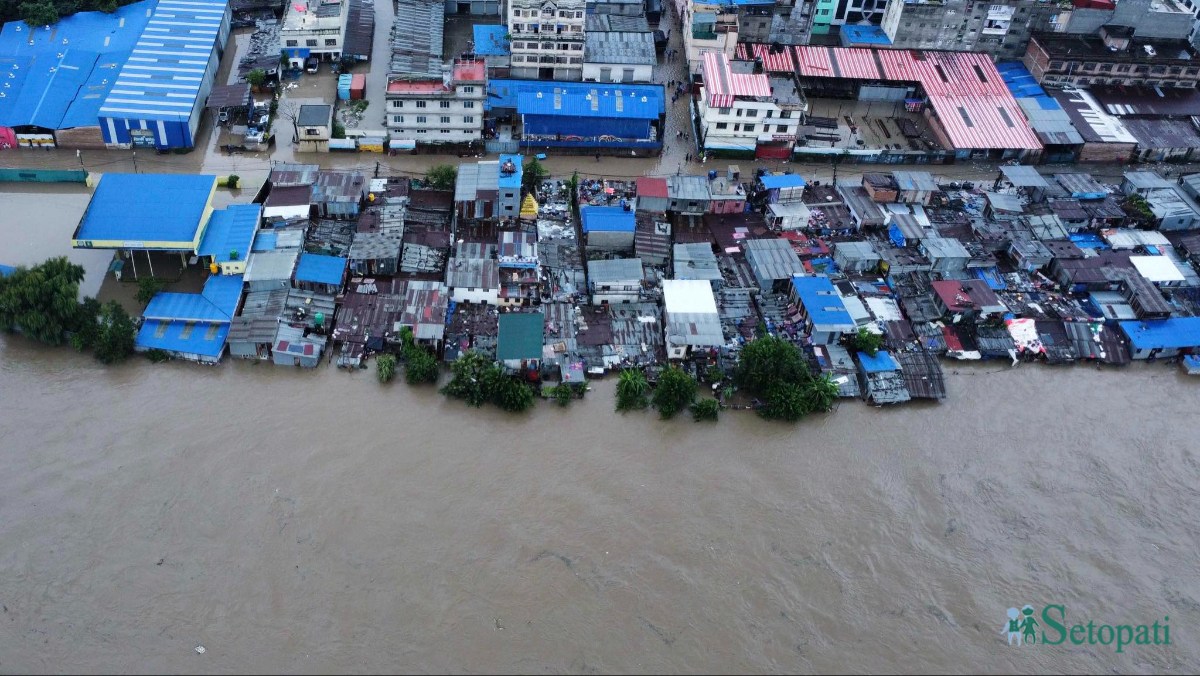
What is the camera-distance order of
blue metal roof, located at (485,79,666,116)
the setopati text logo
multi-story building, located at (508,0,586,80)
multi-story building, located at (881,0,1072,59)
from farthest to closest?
multi-story building, located at (881,0,1072,59) < multi-story building, located at (508,0,586,80) < blue metal roof, located at (485,79,666,116) < the setopati text logo

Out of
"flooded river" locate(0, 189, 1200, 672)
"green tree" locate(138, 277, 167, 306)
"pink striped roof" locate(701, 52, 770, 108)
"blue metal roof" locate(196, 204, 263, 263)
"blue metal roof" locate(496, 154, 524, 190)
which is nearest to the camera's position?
"flooded river" locate(0, 189, 1200, 672)

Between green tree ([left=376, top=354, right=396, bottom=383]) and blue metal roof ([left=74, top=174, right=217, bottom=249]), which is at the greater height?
blue metal roof ([left=74, top=174, right=217, bottom=249])

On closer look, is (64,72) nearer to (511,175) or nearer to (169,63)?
(169,63)

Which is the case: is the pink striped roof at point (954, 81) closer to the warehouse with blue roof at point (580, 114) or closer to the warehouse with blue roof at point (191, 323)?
the warehouse with blue roof at point (580, 114)

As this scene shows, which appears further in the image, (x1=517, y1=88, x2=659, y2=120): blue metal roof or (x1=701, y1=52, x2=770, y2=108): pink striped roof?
(x1=517, y1=88, x2=659, y2=120): blue metal roof

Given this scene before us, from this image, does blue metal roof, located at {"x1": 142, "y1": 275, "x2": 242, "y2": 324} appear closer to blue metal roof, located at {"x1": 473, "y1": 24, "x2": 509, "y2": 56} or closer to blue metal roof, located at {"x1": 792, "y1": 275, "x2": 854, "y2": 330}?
blue metal roof, located at {"x1": 473, "y1": 24, "x2": 509, "y2": 56}

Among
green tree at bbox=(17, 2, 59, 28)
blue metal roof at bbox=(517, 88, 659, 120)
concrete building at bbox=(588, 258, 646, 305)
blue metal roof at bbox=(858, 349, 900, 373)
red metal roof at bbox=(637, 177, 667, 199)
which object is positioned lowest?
blue metal roof at bbox=(858, 349, 900, 373)

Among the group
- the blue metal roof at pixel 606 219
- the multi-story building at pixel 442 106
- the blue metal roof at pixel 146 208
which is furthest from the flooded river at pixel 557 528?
the multi-story building at pixel 442 106

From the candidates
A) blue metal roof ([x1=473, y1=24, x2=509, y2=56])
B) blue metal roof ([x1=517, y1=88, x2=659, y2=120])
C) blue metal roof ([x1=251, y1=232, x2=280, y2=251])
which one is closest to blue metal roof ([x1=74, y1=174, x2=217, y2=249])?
blue metal roof ([x1=251, y1=232, x2=280, y2=251])
